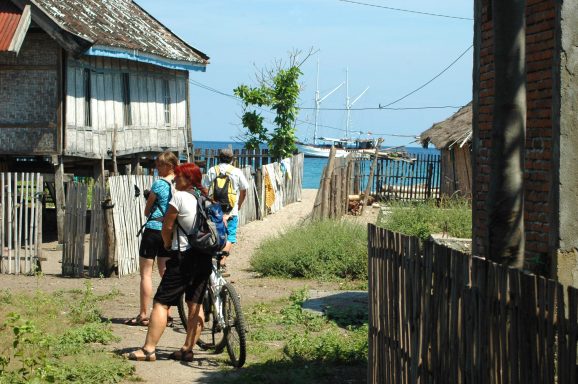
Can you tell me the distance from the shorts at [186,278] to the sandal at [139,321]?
2.25 m

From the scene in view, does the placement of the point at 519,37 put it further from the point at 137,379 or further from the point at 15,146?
the point at 15,146

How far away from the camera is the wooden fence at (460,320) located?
13.9ft

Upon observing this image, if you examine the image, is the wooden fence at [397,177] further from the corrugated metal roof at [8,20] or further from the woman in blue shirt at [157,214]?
the woman in blue shirt at [157,214]

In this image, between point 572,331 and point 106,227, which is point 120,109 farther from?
point 572,331

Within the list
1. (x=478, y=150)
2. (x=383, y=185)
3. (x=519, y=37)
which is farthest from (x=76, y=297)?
(x=383, y=185)

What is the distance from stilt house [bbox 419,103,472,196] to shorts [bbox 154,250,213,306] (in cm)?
1883

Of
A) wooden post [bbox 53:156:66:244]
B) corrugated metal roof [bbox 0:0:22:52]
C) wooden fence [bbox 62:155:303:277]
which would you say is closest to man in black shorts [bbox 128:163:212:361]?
wooden fence [bbox 62:155:303:277]

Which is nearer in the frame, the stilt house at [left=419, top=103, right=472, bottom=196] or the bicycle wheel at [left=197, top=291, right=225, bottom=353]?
the bicycle wheel at [left=197, top=291, right=225, bottom=353]

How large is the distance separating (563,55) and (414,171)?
26.5m

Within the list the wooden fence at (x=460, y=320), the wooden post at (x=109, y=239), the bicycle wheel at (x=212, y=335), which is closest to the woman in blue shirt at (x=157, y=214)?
the bicycle wheel at (x=212, y=335)

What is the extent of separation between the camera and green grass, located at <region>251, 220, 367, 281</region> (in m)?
15.7

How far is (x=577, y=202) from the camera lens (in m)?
7.90

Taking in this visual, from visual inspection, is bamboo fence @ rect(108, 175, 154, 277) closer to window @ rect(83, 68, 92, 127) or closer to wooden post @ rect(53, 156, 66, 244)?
wooden post @ rect(53, 156, 66, 244)

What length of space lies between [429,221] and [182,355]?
10791 millimetres
